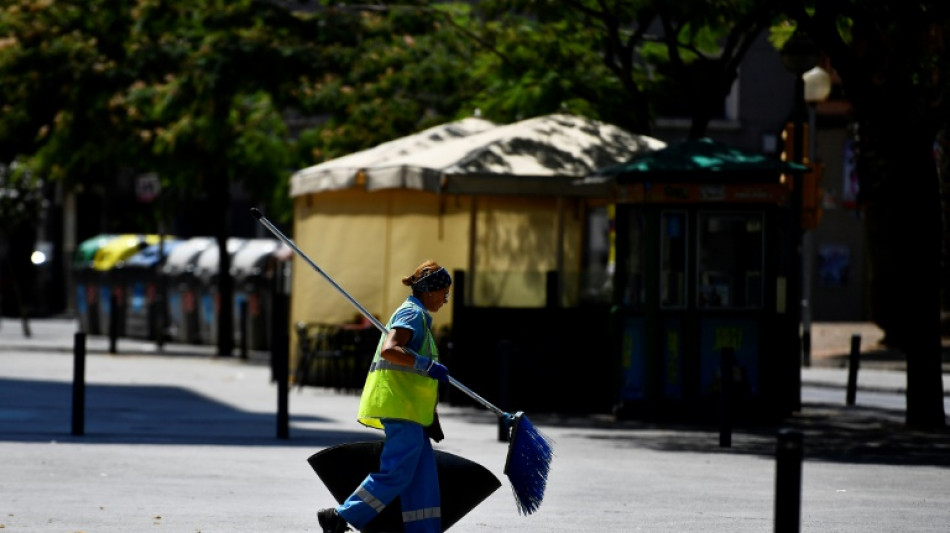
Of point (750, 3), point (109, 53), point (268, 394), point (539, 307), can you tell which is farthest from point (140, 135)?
point (750, 3)

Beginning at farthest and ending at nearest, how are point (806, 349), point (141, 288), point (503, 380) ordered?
point (141, 288)
point (806, 349)
point (503, 380)

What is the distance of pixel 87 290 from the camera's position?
136ft

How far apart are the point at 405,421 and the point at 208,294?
2816cm

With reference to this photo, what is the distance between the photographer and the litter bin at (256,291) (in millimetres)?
35312

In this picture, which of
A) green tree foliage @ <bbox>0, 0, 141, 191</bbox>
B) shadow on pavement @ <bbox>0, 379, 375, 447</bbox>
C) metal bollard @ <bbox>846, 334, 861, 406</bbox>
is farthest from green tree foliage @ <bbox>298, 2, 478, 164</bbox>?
metal bollard @ <bbox>846, 334, 861, 406</bbox>

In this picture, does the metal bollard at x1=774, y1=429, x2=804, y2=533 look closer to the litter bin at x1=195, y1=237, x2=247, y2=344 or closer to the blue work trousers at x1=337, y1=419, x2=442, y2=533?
the blue work trousers at x1=337, y1=419, x2=442, y2=533

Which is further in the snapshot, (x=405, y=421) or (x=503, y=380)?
(x=503, y=380)

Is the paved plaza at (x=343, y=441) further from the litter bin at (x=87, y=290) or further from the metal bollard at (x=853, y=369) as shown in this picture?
the litter bin at (x=87, y=290)

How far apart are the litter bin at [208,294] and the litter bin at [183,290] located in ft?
0.42

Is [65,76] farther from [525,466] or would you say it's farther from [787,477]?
[787,477]

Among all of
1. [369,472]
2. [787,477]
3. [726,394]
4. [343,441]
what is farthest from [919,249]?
[787,477]

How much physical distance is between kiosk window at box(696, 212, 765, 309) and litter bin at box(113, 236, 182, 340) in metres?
20.4

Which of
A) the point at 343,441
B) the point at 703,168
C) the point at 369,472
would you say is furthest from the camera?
the point at 703,168

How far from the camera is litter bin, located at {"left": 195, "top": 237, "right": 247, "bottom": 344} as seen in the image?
37062mm
